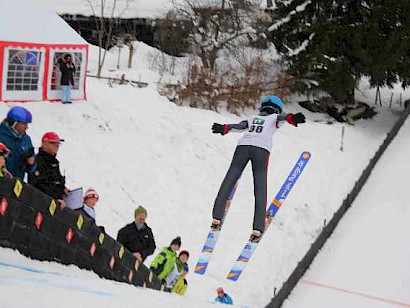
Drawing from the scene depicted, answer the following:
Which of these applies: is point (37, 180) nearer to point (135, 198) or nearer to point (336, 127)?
point (135, 198)

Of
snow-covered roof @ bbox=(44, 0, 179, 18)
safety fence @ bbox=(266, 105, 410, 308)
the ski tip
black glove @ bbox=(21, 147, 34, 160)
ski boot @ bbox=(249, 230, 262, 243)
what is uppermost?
black glove @ bbox=(21, 147, 34, 160)

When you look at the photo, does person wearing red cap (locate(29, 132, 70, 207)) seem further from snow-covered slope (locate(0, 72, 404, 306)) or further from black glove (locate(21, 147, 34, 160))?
snow-covered slope (locate(0, 72, 404, 306))

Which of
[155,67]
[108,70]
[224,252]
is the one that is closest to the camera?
[224,252]

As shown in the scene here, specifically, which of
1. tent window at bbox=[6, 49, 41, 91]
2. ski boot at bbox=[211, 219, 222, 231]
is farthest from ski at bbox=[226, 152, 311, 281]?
tent window at bbox=[6, 49, 41, 91]

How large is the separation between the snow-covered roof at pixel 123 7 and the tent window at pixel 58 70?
16865mm

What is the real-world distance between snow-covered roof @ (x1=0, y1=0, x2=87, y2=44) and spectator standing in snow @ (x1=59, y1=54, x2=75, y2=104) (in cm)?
51

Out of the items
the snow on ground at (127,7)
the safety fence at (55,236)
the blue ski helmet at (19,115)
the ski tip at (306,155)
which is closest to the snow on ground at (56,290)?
the safety fence at (55,236)

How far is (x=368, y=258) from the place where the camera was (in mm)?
14727

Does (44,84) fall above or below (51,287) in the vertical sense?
below

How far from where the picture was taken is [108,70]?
28469 mm

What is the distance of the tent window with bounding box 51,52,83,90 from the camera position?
54.5 feet

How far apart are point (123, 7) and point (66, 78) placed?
20.0 m

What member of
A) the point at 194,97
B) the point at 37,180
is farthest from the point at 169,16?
the point at 37,180

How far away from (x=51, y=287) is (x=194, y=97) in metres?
16.5
